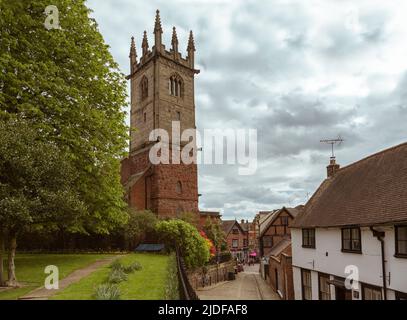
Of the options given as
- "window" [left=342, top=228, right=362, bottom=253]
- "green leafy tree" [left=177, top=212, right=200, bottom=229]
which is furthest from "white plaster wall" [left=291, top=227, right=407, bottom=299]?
"green leafy tree" [left=177, top=212, right=200, bottom=229]

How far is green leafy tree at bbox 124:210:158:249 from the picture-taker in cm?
3072

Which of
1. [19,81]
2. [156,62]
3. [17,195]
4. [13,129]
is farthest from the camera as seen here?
[156,62]

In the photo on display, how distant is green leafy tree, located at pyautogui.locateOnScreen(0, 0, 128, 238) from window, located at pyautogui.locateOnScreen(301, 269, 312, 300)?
39.2ft

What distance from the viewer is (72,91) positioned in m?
16.1

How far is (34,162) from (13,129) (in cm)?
136

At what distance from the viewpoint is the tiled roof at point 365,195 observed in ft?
46.5

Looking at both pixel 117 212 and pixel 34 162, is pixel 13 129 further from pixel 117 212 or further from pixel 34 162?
pixel 117 212

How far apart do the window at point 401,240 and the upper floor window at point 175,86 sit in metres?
36.8

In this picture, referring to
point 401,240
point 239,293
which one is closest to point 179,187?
point 239,293

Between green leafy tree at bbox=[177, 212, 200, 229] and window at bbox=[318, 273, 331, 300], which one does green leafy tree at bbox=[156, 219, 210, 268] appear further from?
green leafy tree at bbox=[177, 212, 200, 229]

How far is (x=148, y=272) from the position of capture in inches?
641

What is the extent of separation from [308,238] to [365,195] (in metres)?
5.75

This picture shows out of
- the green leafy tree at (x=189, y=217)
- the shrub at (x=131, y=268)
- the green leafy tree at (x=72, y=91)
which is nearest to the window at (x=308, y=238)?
the shrub at (x=131, y=268)
